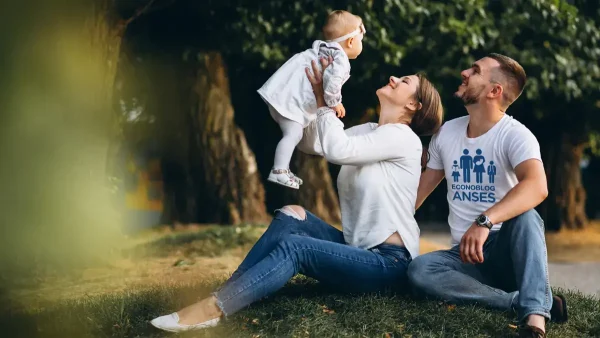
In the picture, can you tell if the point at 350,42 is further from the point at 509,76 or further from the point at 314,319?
the point at 314,319

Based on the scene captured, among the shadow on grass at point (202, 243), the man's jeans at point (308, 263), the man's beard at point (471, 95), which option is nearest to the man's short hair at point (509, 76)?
the man's beard at point (471, 95)

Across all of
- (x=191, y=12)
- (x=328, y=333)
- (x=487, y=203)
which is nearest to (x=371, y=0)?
(x=191, y=12)

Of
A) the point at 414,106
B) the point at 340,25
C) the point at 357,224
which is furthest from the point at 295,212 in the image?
the point at 340,25

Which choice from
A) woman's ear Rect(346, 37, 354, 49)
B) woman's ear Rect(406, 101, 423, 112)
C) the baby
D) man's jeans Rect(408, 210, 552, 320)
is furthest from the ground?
woman's ear Rect(346, 37, 354, 49)

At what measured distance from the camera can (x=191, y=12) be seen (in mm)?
11094

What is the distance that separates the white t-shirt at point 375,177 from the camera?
14.4ft

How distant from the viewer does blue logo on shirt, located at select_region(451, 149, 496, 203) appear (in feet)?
15.1

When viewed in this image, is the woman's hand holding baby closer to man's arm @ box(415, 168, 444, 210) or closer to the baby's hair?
the baby's hair

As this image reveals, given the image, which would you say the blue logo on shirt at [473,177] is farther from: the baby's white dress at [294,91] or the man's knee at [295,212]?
the baby's white dress at [294,91]

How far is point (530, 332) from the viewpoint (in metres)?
4.20

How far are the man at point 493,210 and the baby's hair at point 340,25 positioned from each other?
795 mm

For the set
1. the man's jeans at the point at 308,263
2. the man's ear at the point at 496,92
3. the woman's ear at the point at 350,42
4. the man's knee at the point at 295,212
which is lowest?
the man's jeans at the point at 308,263

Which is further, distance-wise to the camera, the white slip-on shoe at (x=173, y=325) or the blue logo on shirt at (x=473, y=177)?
the blue logo on shirt at (x=473, y=177)

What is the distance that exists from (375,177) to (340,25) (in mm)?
1104
